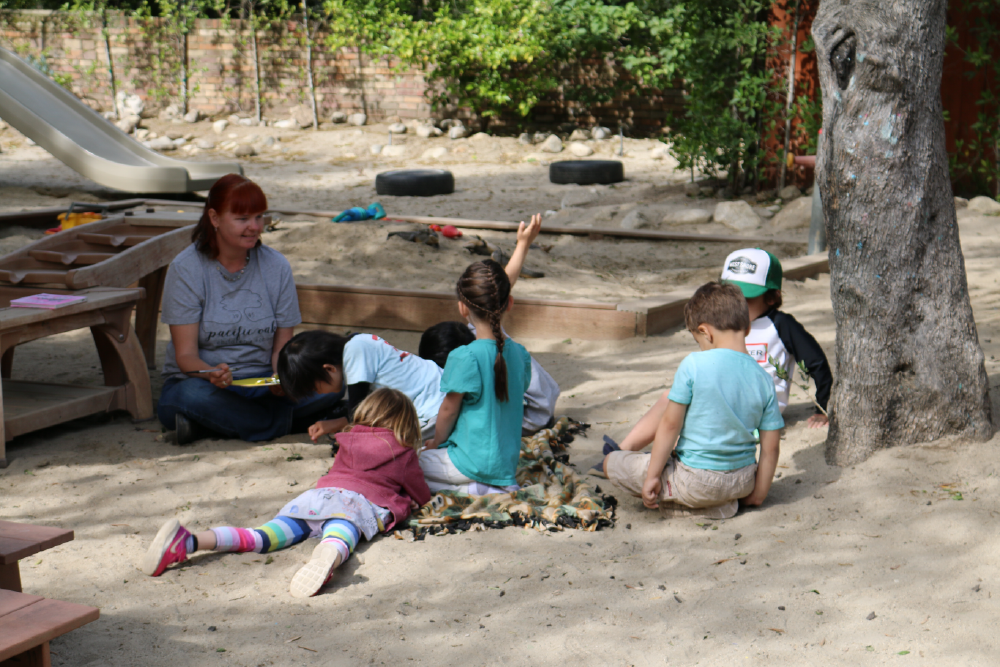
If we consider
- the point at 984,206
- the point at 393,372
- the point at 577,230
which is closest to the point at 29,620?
the point at 393,372

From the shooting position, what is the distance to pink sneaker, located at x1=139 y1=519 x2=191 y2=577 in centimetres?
266

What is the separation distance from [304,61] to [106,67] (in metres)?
3.55

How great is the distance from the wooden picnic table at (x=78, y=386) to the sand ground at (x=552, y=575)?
0.16 metres

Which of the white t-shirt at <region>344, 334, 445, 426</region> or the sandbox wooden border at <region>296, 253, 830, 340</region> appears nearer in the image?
the white t-shirt at <region>344, 334, 445, 426</region>

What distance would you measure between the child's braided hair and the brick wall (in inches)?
514

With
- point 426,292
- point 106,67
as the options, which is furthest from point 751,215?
point 106,67

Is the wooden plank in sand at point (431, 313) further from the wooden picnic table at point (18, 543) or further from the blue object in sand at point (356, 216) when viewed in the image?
the wooden picnic table at point (18, 543)

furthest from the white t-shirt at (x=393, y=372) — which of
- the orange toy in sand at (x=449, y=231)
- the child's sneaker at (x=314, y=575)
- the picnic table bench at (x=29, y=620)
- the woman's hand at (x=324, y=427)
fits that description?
the orange toy in sand at (x=449, y=231)

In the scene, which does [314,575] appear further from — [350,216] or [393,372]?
[350,216]

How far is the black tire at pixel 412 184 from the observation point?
1010cm

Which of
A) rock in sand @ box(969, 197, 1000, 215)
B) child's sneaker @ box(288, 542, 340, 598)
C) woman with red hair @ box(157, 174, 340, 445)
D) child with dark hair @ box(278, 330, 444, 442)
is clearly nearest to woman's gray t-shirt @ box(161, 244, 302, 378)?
woman with red hair @ box(157, 174, 340, 445)

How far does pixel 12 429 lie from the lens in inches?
142

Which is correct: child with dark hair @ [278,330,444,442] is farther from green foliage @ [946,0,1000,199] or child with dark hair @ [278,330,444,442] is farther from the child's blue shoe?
green foliage @ [946,0,1000,199]

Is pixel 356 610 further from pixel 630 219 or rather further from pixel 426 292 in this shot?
pixel 630 219
